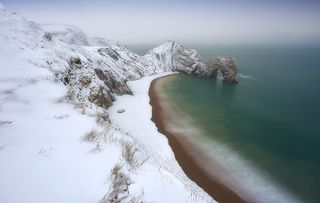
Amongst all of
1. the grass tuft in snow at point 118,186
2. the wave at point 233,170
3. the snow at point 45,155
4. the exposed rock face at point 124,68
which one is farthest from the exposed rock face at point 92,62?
the wave at point 233,170

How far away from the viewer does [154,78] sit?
65375mm

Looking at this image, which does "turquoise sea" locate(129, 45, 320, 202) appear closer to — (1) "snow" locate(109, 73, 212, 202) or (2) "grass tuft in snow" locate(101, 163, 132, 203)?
(1) "snow" locate(109, 73, 212, 202)

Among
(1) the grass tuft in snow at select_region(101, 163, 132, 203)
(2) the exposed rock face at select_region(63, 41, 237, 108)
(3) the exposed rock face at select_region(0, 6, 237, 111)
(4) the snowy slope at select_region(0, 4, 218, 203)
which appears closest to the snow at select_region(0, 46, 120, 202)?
(4) the snowy slope at select_region(0, 4, 218, 203)

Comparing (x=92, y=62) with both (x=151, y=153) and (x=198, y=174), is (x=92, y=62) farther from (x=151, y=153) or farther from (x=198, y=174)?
(x=198, y=174)

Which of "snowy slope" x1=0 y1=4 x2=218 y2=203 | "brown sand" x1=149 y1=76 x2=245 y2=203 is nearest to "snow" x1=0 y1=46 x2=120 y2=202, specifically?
"snowy slope" x1=0 y1=4 x2=218 y2=203

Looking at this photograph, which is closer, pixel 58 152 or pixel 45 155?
pixel 45 155

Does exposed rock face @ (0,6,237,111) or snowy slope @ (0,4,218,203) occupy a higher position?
snowy slope @ (0,4,218,203)

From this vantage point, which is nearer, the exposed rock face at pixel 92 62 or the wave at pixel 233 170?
the wave at pixel 233 170

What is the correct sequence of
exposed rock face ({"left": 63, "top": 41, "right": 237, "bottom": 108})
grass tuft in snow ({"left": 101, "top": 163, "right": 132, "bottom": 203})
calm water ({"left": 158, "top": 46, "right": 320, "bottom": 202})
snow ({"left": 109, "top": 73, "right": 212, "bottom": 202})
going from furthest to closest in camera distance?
exposed rock face ({"left": 63, "top": 41, "right": 237, "bottom": 108}) < calm water ({"left": 158, "top": 46, "right": 320, "bottom": 202}) < snow ({"left": 109, "top": 73, "right": 212, "bottom": 202}) < grass tuft in snow ({"left": 101, "top": 163, "right": 132, "bottom": 203})

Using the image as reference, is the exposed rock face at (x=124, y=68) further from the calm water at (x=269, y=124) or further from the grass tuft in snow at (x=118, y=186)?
the grass tuft in snow at (x=118, y=186)

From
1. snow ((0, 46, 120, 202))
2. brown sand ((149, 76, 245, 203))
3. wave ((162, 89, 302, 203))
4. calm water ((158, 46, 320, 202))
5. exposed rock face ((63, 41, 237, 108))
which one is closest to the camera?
snow ((0, 46, 120, 202))

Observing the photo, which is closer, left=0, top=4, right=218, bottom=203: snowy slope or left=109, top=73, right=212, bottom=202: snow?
left=0, top=4, right=218, bottom=203: snowy slope

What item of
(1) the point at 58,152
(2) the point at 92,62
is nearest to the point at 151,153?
(1) the point at 58,152

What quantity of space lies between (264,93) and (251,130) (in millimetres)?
28001
